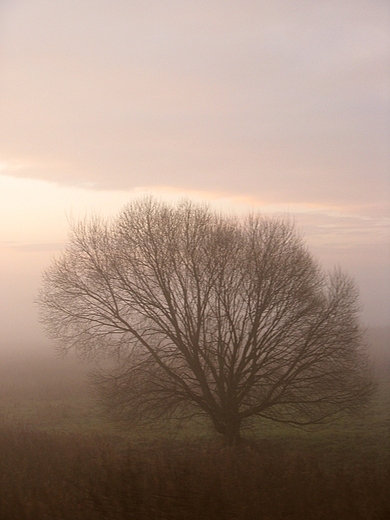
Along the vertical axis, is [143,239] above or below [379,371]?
above

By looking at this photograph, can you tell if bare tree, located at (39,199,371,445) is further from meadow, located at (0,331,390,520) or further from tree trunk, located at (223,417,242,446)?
meadow, located at (0,331,390,520)

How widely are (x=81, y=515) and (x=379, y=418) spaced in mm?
15302

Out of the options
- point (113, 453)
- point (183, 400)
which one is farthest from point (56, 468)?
point (183, 400)

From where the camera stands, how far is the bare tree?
1605 centimetres

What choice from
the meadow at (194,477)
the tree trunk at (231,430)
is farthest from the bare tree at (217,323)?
the meadow at (194,477)

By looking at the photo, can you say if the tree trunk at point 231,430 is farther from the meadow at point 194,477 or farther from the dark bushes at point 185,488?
the dark bushes at point 185,488

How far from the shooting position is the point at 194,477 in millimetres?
11250

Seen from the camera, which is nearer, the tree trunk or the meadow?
the meadow

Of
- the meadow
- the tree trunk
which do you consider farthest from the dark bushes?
the tree trunk

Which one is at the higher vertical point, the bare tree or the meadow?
the bare tree

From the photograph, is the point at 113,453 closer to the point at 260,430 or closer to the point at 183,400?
the point at 183,400

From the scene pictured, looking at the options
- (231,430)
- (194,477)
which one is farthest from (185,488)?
(231,430)

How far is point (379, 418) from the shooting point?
21.5 m

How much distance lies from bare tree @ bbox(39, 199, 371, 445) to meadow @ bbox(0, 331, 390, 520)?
63.1 inches
